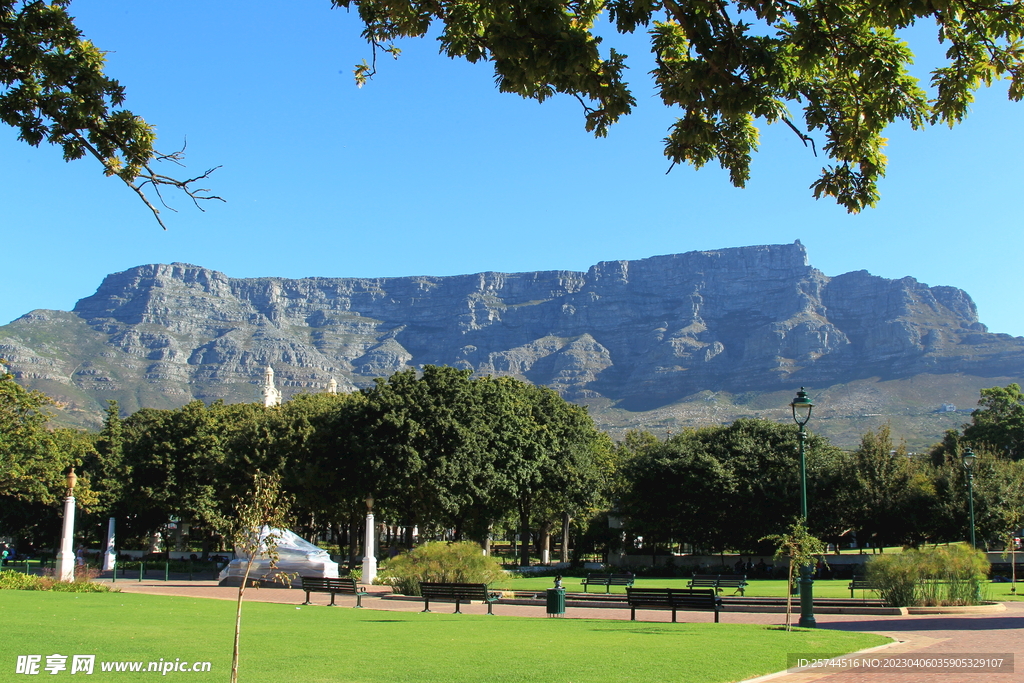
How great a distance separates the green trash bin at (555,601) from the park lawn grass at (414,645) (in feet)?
3.32

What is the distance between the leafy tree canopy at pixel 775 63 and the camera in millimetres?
5516

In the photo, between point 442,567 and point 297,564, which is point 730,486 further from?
point 297,564

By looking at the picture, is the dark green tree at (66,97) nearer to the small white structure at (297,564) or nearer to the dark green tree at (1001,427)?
the small white structure at (297,564)

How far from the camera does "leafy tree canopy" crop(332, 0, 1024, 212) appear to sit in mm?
5516

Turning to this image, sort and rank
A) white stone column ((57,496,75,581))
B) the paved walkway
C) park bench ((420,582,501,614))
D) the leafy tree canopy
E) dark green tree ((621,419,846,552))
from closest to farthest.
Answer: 1. the leafy tree canopy
2. the paved walkway
3. park bench ((420,582,501,614))
4. white stone column ((57,496,75,581))
5. dark green tree ((621,419,846,552))

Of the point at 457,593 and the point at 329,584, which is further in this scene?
the point at 329,584

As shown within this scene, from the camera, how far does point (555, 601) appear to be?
64.5ft

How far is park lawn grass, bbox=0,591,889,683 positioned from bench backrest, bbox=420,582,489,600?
137cm

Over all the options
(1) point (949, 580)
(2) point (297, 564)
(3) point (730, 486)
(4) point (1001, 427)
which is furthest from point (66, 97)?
(4) point (1001, 427)

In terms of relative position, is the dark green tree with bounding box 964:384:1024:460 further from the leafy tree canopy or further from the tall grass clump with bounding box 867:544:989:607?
the leafy tree canopy

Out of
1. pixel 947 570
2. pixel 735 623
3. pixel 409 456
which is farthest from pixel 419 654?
pixel 409 456

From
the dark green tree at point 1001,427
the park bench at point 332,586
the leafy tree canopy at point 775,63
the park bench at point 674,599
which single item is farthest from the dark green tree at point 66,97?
the dark green tree at point 1001,427

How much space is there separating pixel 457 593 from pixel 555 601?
2925 mm

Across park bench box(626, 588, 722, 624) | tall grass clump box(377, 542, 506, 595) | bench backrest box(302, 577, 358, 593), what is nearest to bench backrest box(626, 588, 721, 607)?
park bench box(626, 588, 722, 624)
